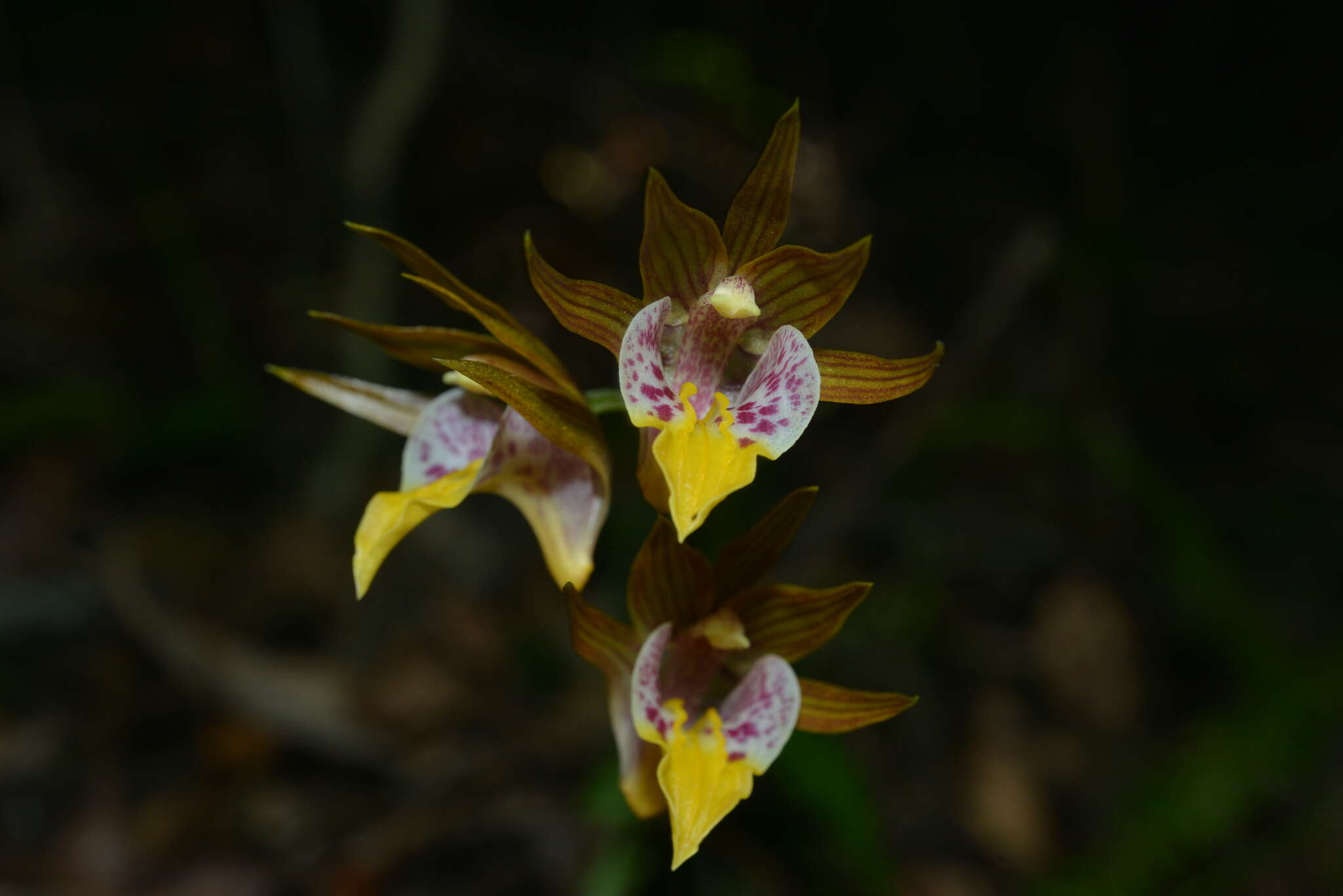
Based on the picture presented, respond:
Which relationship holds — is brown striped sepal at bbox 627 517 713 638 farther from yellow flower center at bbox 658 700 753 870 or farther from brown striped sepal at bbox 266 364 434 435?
brown striped sepal at bbox 266 364 434 435

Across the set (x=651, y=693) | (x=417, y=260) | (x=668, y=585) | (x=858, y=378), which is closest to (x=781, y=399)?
(x=858, y=378)

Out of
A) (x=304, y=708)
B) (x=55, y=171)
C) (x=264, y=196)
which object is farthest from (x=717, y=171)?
(x=304, y=708)

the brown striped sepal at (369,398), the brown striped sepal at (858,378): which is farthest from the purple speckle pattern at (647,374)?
the brown striped sepal at (369,398)

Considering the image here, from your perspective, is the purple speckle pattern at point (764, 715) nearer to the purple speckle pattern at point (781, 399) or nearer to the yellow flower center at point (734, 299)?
the purple speckle pattern at point (781, 399)

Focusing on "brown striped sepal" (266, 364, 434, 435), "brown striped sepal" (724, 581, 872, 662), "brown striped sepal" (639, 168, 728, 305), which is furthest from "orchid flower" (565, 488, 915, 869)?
"brown striped sepal" (266, 364, 434, 435)

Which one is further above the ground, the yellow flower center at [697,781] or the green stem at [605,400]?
the green stem at [605,400]

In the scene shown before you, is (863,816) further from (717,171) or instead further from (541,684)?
(717,171)

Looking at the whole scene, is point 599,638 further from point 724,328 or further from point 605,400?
point 724,328
